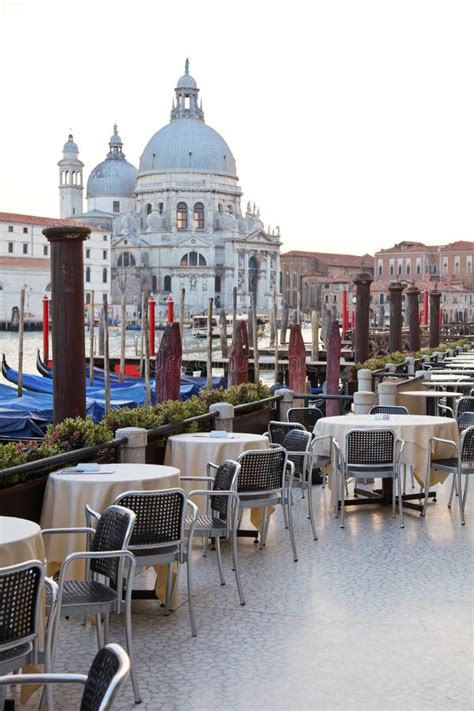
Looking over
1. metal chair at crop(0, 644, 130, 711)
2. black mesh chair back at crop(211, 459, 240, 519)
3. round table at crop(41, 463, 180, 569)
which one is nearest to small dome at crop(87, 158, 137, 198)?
black mesh chair back at crop(211, 459, 240, 519)

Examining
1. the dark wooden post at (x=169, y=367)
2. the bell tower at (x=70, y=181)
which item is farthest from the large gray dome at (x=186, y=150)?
the dark wooden post at (x=169, y=367)

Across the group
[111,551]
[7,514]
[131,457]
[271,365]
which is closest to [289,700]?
[111,551]

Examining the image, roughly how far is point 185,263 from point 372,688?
95.6 metres

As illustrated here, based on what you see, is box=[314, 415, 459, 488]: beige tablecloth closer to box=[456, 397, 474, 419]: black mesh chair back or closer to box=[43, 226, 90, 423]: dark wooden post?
box=[43, 226, 90, 423]: dark wooden post

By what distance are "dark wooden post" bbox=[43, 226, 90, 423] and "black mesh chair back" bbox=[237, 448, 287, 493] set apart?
4.80 feet

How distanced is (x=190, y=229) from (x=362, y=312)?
88054mm

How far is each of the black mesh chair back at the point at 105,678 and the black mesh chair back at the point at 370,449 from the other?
4495mm

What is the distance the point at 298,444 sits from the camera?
680cm

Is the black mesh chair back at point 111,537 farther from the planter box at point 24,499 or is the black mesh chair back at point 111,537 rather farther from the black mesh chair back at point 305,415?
the black mesh chair back at point 305,415

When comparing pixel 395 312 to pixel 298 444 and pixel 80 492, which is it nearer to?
pixel 298 444

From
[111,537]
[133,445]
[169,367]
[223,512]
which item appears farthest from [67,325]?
[169,367]

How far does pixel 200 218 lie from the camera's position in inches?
4045

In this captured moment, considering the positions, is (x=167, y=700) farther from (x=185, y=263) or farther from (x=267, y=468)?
(x=185, y=263)

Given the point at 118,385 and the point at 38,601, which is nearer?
the point at 38,601
